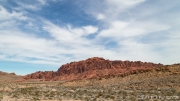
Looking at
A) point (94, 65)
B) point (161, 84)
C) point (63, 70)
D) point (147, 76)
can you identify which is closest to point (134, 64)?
point (94, 65)

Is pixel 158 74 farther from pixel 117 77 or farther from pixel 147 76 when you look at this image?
pixel 117 77

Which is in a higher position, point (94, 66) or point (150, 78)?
point (94, 66)

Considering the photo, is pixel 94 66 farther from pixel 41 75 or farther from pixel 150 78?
pixel 150 78


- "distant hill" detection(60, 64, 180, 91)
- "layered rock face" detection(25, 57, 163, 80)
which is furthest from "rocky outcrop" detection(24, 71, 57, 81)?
"distant hill" detection(60, 64, 180, 91)

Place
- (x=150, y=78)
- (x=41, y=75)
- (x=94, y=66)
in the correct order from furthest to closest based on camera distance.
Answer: (x=41, y=75), (x=94, y=66), (x=150, y=78)

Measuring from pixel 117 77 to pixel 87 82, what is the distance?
463 inches

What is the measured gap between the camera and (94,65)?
461 ft

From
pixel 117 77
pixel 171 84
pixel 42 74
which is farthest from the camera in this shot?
pixel 42 74

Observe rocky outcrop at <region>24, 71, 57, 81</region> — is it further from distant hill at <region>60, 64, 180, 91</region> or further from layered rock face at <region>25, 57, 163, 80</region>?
distant hill at <region>60, 64, 180, 91</region>

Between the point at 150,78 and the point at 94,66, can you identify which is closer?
the point at 150,78

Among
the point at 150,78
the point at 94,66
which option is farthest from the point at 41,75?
the point at 150,78

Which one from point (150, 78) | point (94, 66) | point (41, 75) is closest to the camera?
point (150, 78)

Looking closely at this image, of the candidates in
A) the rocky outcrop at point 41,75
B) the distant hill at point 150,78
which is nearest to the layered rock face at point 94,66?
the rocky outcrop at point 41,75

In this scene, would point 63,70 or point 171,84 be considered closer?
point 171,84
